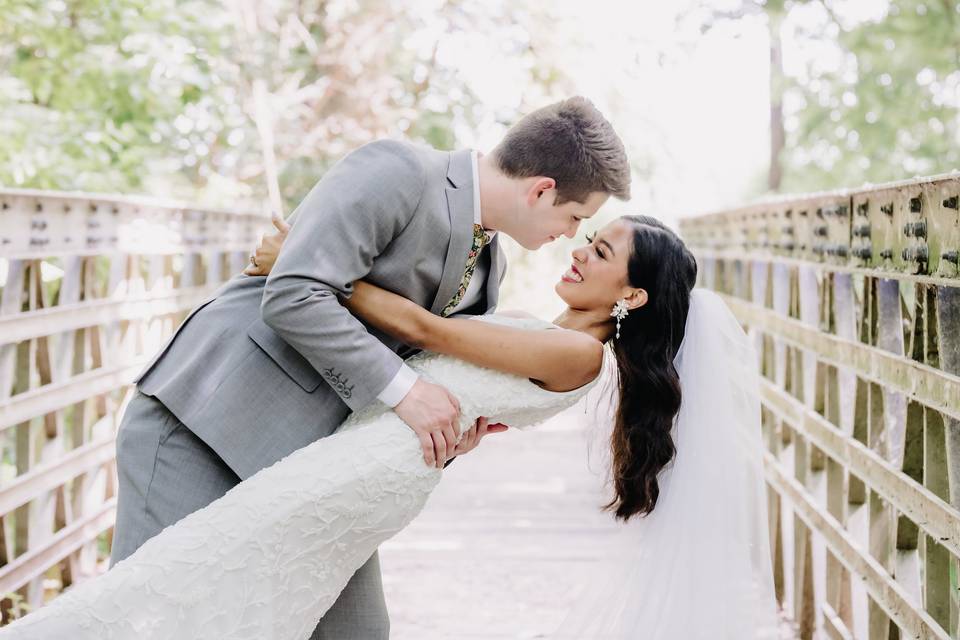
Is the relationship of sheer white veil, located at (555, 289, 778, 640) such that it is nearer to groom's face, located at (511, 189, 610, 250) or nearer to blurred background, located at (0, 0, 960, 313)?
groom's face, located at (511, 189, 610, 250)

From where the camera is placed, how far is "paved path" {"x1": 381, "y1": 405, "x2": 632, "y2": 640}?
4.12m

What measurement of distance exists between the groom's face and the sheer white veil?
2.13 feet

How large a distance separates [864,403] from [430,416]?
4.70ft

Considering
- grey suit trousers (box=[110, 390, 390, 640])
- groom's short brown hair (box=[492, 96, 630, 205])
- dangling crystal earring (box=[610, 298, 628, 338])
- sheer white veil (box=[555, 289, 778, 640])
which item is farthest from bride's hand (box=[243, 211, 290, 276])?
sheer white veil (box=[555, 289, 778, 640])

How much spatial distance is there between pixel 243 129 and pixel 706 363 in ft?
29.6

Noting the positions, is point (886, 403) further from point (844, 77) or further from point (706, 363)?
point (844, 77)

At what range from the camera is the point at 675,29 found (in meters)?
14.1

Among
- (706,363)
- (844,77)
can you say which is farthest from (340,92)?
(706,363)

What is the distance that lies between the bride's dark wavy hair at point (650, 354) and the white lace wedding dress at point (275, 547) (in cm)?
56

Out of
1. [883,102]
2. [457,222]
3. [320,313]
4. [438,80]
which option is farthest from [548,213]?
[438,80]

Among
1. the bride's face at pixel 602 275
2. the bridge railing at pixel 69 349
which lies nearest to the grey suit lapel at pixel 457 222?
the bride's face at pixel 602 275

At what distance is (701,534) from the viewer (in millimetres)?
2795

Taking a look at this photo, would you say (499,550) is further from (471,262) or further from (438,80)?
(438,80)

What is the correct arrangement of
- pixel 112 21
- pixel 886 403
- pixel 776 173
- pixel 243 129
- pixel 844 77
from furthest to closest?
1. pixel 776 173
2. pixel 844 77
3. pixel 243 129
4. pixel 112 21
5. pixel 886 403
